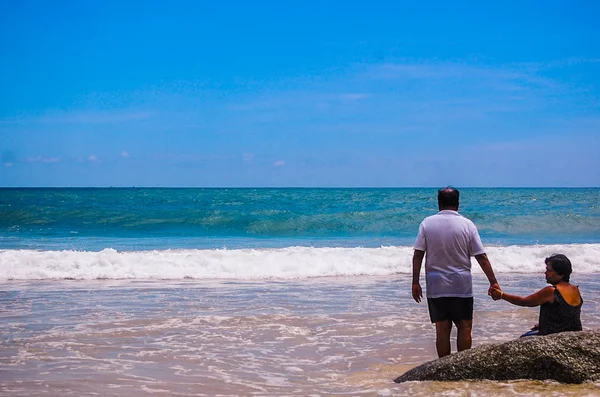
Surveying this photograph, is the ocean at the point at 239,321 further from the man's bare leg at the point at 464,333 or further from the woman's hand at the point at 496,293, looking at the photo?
the woman's hand at the point at 496,293

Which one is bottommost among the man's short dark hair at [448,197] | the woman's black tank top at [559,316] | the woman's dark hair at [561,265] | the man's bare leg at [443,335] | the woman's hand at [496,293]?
the man's bare leg at [443,335]

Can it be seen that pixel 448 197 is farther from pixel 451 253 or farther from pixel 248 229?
pixel 248 229

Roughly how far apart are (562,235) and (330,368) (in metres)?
24.6

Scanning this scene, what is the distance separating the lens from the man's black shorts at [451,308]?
17.6ft

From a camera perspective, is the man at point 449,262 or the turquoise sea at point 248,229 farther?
the turquoise sea at point 248,229

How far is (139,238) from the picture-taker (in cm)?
2591

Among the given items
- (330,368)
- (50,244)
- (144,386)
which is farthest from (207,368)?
(50,244)

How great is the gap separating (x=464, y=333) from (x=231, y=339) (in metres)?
3.08

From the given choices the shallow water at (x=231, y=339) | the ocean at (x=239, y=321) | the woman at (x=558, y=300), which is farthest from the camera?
the ocean at (x=239, y=321)

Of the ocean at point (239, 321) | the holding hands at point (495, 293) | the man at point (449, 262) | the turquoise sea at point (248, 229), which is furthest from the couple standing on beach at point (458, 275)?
the turquoise sea at point (248, 229)

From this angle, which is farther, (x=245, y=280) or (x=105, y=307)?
(x=245, y=280)

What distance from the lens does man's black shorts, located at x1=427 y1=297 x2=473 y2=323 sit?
5371 mm

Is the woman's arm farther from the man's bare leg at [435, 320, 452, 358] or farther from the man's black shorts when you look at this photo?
the man's bare leg at [435, 320, 452, 358]

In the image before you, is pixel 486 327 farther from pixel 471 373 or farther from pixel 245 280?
pixel 245 280
